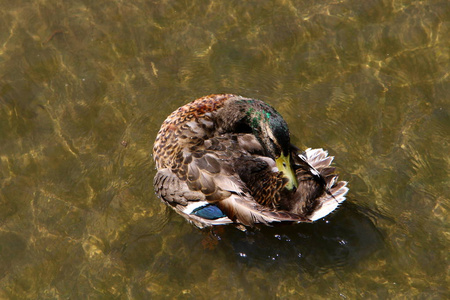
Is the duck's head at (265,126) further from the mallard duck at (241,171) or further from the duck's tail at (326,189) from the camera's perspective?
the duck's tail at (326,189)

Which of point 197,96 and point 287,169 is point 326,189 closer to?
point 287,169

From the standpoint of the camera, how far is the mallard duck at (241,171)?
4.67 meters

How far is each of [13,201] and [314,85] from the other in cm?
378

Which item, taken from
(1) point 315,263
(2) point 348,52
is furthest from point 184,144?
(2) point 348,52

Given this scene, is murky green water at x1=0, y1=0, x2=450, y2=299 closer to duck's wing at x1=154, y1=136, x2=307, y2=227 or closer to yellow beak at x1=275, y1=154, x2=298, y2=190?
duck's wing at x1=154, y1=136, x2=307, y2=227

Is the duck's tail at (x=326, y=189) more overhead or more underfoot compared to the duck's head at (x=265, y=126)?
more underfoot

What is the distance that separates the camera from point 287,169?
183 inches

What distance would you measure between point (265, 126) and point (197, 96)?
178 centimetres

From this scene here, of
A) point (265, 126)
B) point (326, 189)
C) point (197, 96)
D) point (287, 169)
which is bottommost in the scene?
point (326, 189)

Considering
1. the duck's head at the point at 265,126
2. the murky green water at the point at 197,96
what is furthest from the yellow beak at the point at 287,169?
the murky green water at the point at 197,96

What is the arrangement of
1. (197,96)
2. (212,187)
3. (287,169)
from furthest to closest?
(197,96) → (212,187) → (287,169)

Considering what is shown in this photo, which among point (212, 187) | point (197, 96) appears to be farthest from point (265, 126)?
point (197, 96)

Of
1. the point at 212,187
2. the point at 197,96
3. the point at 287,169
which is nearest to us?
the point at 287,169

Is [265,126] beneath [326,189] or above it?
above
